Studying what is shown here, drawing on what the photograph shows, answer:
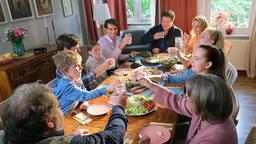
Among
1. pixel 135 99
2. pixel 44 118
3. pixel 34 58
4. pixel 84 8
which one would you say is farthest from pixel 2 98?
pixel 84 8

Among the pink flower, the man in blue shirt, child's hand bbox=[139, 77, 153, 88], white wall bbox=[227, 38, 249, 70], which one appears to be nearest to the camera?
child's hand bbox=[139, 77, 153, 88]

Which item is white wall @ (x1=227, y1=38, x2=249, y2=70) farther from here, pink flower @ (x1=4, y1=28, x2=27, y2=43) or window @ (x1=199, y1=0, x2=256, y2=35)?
pink flower @ (x1=4, y1=28, x2=27, y2=43)

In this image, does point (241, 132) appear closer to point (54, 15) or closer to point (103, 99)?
point (103, 99)

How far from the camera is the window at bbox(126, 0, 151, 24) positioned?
4.86m

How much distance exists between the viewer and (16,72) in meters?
2.88

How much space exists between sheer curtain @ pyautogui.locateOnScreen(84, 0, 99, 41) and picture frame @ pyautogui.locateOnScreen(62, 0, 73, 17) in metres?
0.33

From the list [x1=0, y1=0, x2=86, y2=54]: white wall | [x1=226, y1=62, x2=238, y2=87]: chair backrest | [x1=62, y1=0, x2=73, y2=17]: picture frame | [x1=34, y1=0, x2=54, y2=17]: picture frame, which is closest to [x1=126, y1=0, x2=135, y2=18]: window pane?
[x1=0, y1=0, x2=86, y2=54]: white wall

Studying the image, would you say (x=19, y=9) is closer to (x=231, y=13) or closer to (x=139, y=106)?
(x=139, y=106)

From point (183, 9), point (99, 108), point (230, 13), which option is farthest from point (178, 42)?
point (230, 13)

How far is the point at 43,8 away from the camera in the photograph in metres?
3.95

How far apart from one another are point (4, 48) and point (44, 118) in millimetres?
2783

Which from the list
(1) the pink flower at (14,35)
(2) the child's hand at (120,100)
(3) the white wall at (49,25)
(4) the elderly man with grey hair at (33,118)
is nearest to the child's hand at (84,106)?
(2) the child's hand at (120,100)

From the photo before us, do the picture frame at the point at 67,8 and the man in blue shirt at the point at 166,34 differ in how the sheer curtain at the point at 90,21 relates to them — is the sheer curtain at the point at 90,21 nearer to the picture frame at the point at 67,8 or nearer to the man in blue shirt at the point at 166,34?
the picture frame at the point at 67,8

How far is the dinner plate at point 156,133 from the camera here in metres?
1.30
